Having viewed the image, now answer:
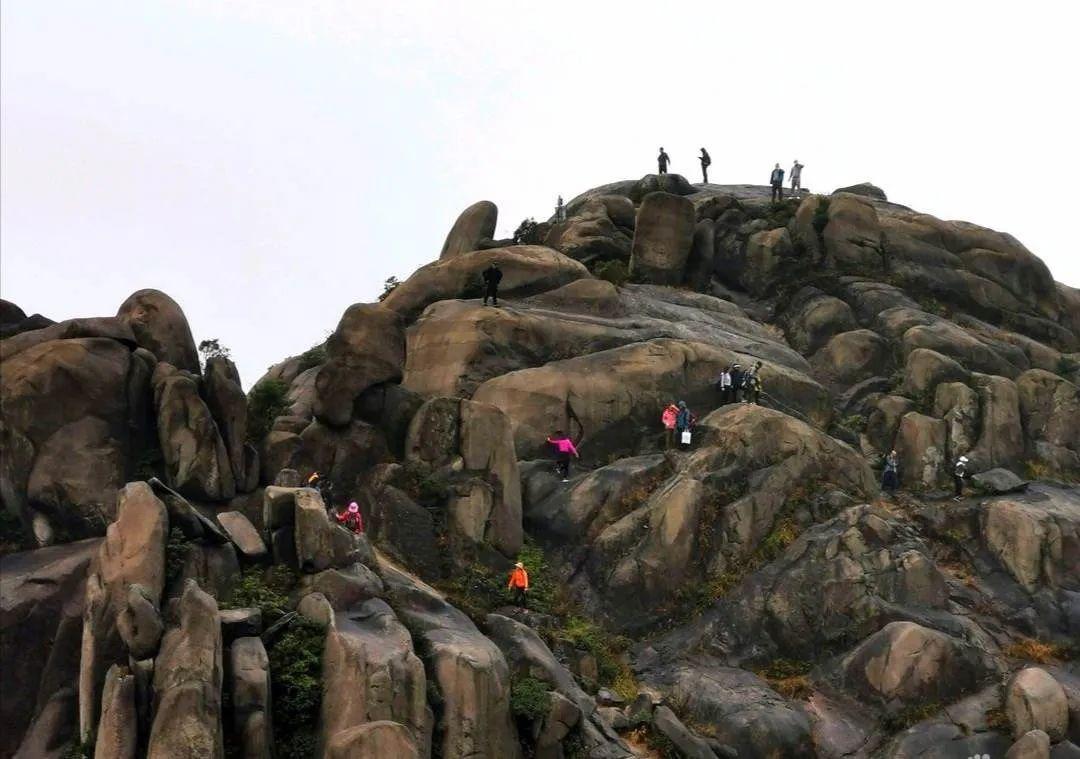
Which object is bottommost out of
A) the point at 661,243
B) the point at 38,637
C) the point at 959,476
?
the point at 38,637

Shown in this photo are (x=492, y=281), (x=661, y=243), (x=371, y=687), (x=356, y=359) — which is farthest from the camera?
(x=661, y=243)

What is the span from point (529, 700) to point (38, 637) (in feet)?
44.6

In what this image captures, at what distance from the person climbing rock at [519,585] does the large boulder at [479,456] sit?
7.33 feet

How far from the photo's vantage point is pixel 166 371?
3678 centimetres

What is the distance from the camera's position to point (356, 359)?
131 feet

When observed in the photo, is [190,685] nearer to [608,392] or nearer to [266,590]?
[266,590]

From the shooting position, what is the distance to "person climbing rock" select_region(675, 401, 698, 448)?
4159 cm

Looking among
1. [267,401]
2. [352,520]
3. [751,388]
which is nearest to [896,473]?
[751,388]

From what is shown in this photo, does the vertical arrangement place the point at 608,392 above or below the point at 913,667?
above

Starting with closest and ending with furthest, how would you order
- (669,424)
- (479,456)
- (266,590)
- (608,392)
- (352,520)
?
(266,590) < (352,520) < (479,456) < (669,424) < (608,392)

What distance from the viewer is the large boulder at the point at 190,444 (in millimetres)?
35312

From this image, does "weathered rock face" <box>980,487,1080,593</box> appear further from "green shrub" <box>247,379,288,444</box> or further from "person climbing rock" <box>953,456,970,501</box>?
"green shrub" <box>247,379,288,444</box>

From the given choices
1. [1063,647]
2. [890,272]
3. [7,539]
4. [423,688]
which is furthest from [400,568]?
[890,272]

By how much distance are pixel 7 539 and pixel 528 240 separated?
31.4 m
